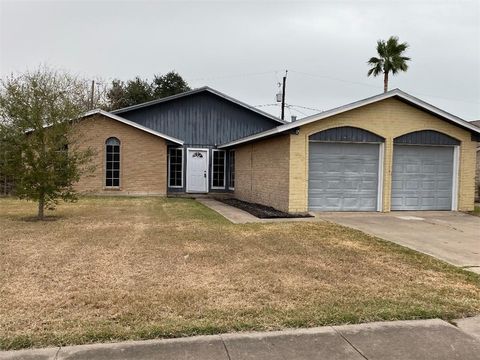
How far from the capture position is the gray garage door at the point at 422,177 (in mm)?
14844

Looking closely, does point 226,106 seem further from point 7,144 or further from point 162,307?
point 162,307

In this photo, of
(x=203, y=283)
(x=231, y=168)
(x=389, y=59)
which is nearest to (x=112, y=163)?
(x=231, y=168)

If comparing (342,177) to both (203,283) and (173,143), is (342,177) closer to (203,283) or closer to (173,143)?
(203,283)

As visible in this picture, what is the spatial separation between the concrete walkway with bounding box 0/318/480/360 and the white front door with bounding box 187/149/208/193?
19.2m

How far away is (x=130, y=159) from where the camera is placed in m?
21.0

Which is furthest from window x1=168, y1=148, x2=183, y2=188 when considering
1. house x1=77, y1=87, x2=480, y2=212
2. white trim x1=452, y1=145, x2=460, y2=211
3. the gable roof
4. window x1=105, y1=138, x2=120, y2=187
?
white trim x1=452, y1=145, x2=460, y2=211

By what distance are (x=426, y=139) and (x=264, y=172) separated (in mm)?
5743

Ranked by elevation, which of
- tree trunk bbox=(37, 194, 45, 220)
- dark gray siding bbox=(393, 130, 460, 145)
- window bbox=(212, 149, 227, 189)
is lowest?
tree trunk bbox=(37, 194, 45, 220)

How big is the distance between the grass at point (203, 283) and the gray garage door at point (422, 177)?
5660 mm

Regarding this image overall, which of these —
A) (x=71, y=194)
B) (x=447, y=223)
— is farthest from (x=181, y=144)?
(x=447, y=223)

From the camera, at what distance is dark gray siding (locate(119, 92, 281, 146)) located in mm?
23219

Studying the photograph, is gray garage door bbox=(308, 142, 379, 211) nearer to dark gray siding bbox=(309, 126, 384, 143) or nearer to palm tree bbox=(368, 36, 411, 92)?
dark gray siding bbox=(309, 126, 384, 143)

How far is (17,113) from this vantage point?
38.1 feet

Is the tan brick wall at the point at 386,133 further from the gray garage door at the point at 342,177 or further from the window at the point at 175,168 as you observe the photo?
the window at the point at 175,168
